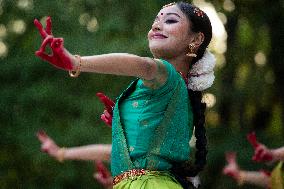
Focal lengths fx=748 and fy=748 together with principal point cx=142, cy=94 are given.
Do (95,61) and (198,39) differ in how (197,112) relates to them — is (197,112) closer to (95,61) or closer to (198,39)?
(198,39)

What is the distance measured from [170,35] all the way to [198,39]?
17 centimetres

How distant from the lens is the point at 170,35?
10.3 ft

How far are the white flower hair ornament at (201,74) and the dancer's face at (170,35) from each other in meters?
0.09

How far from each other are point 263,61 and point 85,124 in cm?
231

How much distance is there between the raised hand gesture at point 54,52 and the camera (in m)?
2.47

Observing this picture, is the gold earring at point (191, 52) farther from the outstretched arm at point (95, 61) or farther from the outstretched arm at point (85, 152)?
the outstretched arm at point (85, 152)

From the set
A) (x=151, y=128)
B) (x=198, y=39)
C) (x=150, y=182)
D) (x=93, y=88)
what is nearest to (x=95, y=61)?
(x=151, y=128)

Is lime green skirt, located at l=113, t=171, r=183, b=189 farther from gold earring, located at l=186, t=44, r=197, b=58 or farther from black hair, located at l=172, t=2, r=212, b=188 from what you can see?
gold earring, located at l=186, t=44, r=197, b=58

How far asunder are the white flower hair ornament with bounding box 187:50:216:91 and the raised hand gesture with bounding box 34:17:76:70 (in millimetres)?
786

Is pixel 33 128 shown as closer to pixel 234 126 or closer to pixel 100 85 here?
pixel 100 85

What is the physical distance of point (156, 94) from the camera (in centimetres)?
289

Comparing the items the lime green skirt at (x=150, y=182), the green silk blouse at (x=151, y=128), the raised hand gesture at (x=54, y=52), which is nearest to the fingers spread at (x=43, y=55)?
the raised hand gesture at (x=54, y=52)

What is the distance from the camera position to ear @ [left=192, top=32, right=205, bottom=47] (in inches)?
127

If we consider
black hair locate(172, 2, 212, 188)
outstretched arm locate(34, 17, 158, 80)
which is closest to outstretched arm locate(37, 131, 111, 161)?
black hair locate(172, 2, 212, 188)
